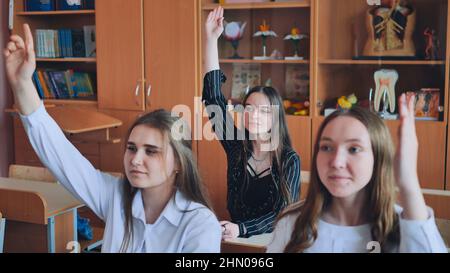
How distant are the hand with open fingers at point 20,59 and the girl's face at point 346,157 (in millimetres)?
477

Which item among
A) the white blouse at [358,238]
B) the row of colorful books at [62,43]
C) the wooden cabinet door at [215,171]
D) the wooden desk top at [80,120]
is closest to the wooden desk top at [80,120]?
the wooden desk top at [80,120]

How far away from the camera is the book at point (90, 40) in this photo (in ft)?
8.73

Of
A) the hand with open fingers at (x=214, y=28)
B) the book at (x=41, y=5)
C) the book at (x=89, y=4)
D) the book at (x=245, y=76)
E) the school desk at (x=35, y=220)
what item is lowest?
the school desk at (x=35, y=220)

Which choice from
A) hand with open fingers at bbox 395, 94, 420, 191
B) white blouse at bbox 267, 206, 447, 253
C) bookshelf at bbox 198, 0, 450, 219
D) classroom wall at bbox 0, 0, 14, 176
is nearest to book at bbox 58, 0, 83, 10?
classroom wall at bbox 0, 0, 14, 176

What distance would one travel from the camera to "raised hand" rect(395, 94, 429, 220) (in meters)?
0.72

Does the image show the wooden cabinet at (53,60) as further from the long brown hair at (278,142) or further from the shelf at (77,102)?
the long brown hair at (278,142)

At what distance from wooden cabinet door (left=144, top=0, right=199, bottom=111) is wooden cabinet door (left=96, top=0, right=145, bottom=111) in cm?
4

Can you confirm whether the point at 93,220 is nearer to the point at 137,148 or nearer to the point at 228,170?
the point at 228,170

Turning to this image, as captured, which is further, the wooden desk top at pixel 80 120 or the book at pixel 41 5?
the book at pixel 41 5

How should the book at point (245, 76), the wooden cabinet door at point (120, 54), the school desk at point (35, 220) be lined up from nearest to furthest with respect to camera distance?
the school desk at point (35, 220) < the book at point (245, 76) < the wooden cabinet door at point (120, 54)

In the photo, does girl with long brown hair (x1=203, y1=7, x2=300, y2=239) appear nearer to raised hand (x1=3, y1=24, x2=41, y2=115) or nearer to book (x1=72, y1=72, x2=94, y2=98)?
raised hand (x1=3, y1=24, x2=41, y2=115)

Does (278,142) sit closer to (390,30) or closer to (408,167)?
(408,167)

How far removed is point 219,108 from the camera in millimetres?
1207

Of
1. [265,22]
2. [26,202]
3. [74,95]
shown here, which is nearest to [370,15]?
[265,22]
